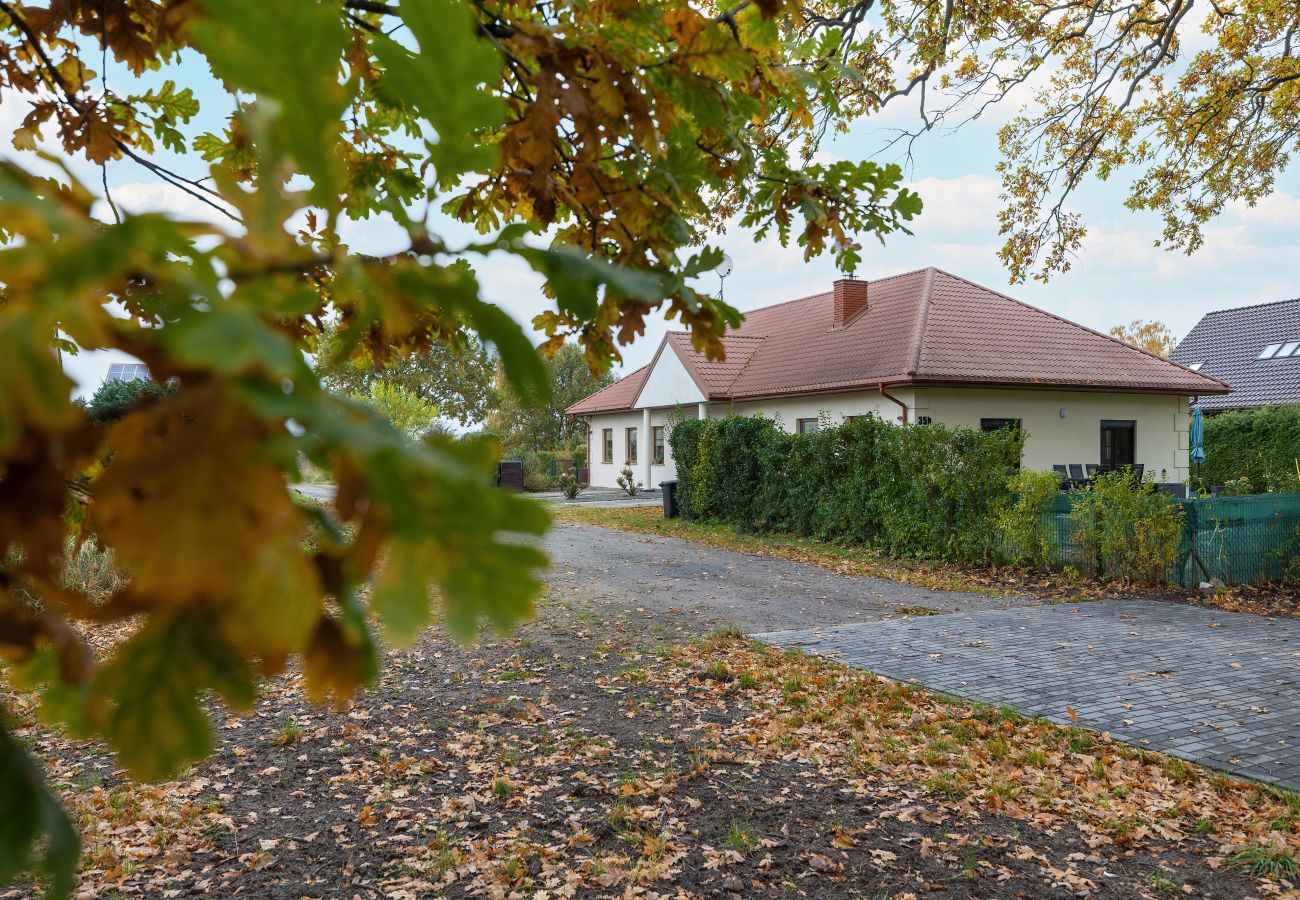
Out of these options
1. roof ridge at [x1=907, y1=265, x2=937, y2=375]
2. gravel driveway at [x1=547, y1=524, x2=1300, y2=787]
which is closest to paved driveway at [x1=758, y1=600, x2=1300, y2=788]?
gravel driveway at [x1=547, y1=524, x2=1300, y2=787]

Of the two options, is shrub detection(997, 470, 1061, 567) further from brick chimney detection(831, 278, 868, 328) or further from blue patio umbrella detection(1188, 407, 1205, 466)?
brick chimney detection(831, 278, 868, 328)

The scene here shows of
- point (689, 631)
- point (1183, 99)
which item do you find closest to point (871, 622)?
point (689, 631)

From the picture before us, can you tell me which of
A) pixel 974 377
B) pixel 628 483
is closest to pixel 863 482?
pixel 974 377

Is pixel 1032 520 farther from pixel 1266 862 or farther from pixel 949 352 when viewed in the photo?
pixel 949 352

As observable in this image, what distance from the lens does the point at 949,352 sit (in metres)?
20.1

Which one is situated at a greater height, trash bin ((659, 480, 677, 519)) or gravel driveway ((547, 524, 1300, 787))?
trash bin ((659, 480, 677, 519))

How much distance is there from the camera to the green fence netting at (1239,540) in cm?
1051

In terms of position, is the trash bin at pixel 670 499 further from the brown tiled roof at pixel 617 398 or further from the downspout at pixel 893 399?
the brown tiled roof at pixel 617 398

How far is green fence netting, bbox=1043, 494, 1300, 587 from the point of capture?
1051cm

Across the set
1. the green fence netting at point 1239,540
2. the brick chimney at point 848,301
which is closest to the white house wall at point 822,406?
the brick chimney at point 848,301

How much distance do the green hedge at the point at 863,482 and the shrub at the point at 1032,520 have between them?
0.26 meters

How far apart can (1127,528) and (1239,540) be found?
130 centimetres

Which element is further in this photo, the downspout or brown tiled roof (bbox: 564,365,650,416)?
brown tiled roof (bbox: 564,365,650,416)

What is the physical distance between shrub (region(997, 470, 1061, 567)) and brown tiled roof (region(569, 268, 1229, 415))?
23.0 feet
